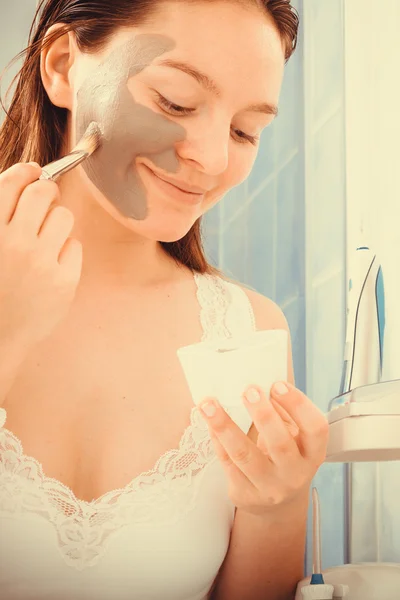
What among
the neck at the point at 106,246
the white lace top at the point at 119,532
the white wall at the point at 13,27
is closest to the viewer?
the white lace top at the point at 119,532

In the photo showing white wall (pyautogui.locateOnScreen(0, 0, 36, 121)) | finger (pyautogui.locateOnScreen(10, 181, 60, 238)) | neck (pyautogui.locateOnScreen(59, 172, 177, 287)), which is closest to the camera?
finger (pyautogui.locateOnScreen(10, 181, 60, 238))

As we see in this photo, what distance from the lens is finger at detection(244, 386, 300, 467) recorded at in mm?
551

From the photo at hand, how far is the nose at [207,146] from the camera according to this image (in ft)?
2.25

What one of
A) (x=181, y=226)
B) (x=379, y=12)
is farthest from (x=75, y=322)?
(x=379, y=12)

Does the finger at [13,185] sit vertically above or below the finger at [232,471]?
above

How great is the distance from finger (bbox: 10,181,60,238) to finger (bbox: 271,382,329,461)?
213mm

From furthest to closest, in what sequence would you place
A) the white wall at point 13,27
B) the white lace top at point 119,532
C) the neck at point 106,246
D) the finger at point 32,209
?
1. the white wall at point 13,27
2. the neck at point 106,246
3. the white lace top at point 119,532
4. the finger at point 32,209

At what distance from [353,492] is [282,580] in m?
0.18

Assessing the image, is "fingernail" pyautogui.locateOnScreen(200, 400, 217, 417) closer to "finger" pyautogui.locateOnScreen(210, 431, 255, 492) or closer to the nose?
"finger" pyautogui.locateOnScreen(210, 431, 255, 492)

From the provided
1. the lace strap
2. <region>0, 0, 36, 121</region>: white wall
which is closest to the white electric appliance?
the lace strap

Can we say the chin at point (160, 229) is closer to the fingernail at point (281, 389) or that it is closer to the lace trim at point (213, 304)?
the lace trim at point (213, 304)

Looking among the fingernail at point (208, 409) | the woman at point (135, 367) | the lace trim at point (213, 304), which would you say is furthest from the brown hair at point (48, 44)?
the fingernail at point (208, 409)

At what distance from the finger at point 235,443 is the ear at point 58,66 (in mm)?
360

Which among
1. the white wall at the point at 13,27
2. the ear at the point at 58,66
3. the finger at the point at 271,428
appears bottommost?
the finger at the point at 271,428
